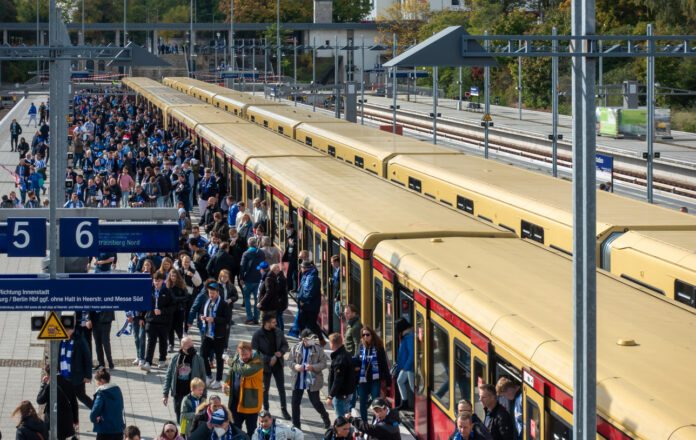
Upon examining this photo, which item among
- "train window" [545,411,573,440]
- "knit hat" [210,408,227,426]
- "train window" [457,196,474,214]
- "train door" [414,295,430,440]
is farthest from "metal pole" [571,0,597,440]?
"train window" [457,196,474,214]

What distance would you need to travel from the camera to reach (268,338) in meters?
14.3

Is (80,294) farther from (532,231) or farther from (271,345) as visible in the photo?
(532,231)

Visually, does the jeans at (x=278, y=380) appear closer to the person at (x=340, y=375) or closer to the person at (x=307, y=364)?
the person at (x=307, y=364)

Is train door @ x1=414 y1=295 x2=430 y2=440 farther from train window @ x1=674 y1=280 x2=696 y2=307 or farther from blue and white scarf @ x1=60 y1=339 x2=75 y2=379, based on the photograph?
blue and white scarf @ x1=60 y1=339 x2=75 y2=379

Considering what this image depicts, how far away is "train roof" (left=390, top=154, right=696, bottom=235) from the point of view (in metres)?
13.9

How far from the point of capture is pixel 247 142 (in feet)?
99.3

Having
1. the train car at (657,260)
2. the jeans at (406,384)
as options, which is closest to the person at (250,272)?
the jeans at (406,384)

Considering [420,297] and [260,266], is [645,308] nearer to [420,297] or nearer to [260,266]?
[420,297]

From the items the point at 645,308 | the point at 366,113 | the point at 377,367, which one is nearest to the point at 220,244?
the point at 377,367

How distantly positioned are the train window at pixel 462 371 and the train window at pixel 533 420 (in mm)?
1500

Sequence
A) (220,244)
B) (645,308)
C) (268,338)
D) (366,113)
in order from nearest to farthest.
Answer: (645,308) → (268,338) → (220,244) → (366,113)

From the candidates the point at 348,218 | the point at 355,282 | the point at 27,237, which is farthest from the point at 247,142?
the point at 27,237

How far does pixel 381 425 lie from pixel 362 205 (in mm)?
6694

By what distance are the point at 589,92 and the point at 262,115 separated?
3419 cm
